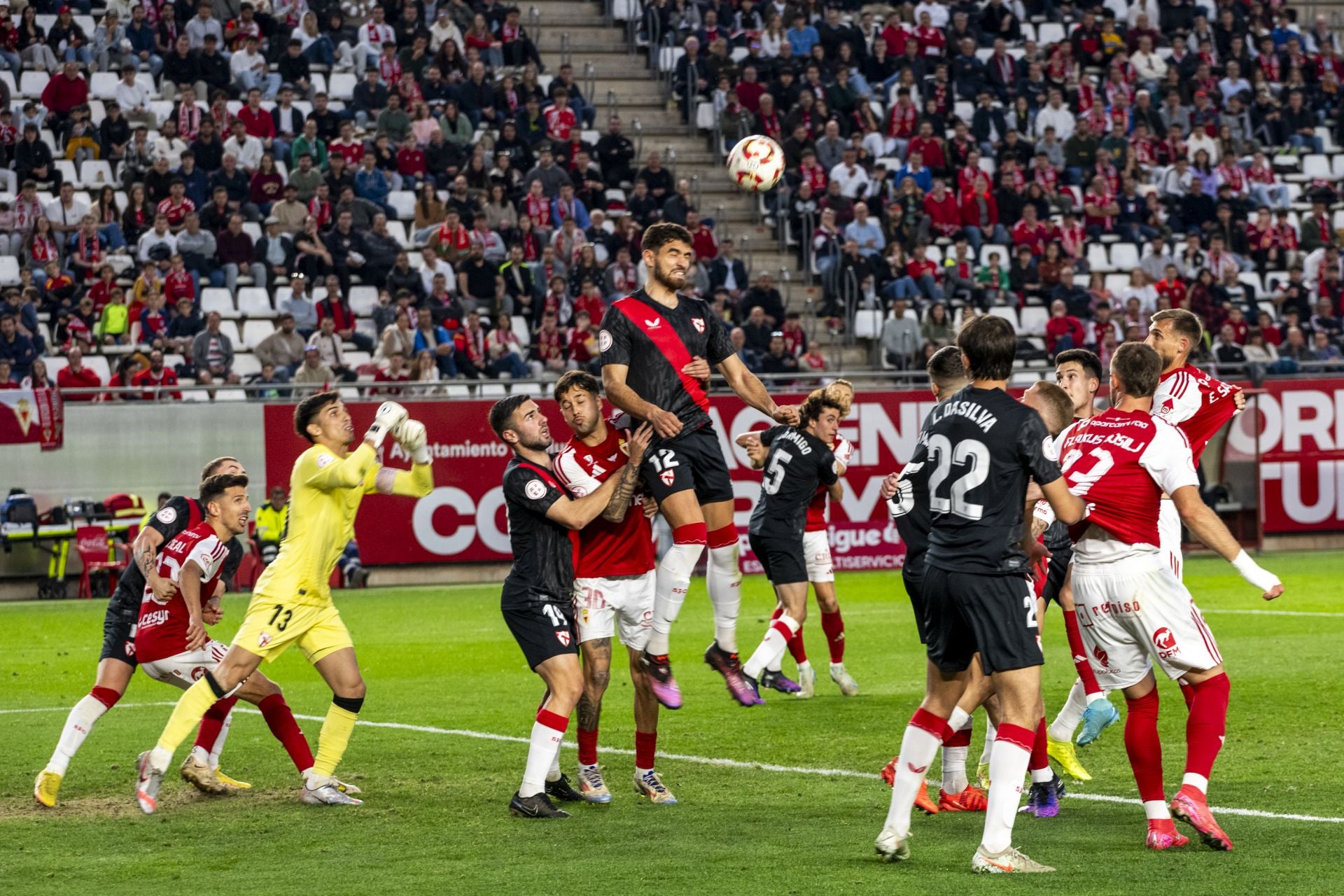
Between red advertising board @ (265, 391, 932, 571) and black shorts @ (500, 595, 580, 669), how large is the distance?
530 inches

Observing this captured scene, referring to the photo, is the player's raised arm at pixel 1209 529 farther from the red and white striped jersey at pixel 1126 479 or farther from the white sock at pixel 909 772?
the white sock at pixel 909 772

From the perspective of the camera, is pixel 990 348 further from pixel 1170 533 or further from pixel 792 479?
pixel 792 479

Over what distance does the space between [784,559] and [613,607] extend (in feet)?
12.7

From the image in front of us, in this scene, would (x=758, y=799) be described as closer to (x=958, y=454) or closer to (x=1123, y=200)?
(x=958, y=454)

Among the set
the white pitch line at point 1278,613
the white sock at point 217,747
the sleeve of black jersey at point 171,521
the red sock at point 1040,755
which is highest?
the sleeve of black jersey at point 171,521

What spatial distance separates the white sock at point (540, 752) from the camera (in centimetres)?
836

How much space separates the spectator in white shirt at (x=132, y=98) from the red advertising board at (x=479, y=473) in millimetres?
6827

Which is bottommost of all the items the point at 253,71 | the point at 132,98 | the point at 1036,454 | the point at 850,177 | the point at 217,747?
the point at 217,747

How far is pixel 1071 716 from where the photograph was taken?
930 centimetres

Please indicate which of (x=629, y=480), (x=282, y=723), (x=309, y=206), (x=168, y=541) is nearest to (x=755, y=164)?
(x=629, y=480)

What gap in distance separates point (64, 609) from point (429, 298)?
6934 millimetres

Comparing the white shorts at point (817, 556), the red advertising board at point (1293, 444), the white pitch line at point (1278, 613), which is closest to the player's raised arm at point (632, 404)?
the white shorts at point (817, 556)

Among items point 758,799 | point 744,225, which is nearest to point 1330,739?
point 758,799

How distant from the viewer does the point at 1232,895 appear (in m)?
6.51
